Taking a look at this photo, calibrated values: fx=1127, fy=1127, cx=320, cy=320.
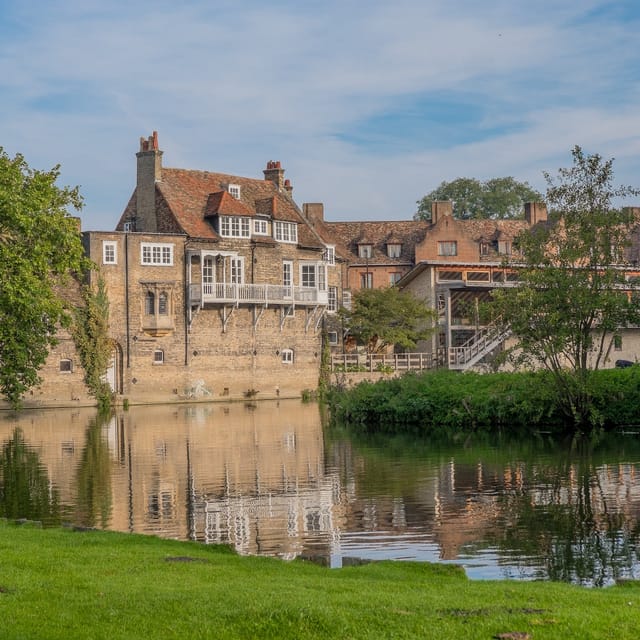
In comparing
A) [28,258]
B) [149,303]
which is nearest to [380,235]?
[149,303]

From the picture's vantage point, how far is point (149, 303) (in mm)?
67000

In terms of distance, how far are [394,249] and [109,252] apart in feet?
96.5

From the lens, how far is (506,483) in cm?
2606

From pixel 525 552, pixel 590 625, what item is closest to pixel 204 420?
pixel 525 552

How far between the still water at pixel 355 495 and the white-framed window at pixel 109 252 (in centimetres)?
2436

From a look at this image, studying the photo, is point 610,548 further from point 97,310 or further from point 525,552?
point 97,310

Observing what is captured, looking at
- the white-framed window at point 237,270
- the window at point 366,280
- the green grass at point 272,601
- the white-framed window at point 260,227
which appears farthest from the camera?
the window at point 366,280

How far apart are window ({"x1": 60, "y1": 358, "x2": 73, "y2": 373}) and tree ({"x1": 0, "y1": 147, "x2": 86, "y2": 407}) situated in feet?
84.4

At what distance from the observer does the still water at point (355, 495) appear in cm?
1747

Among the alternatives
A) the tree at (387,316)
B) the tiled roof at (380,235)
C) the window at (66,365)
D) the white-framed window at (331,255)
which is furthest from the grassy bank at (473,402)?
the tiled roof at (380,235)

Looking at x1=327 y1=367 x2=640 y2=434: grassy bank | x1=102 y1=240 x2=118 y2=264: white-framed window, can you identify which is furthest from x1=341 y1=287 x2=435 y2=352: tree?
x1=327 y1=367 x2=640 y2=434: grassy bank

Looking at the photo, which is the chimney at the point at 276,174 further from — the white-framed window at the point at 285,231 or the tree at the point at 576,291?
the tree at the point at 576,291

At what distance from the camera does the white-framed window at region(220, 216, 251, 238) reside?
70.1 metres

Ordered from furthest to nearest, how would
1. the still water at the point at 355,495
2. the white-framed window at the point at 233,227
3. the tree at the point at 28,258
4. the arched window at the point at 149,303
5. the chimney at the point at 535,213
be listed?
the chimney at the point at 535,213 → the white-framed window at the point at 233,227 → the arched window at the point at 149,303 → the tree at the point at 28,258 → the still water at the point at 355,495
